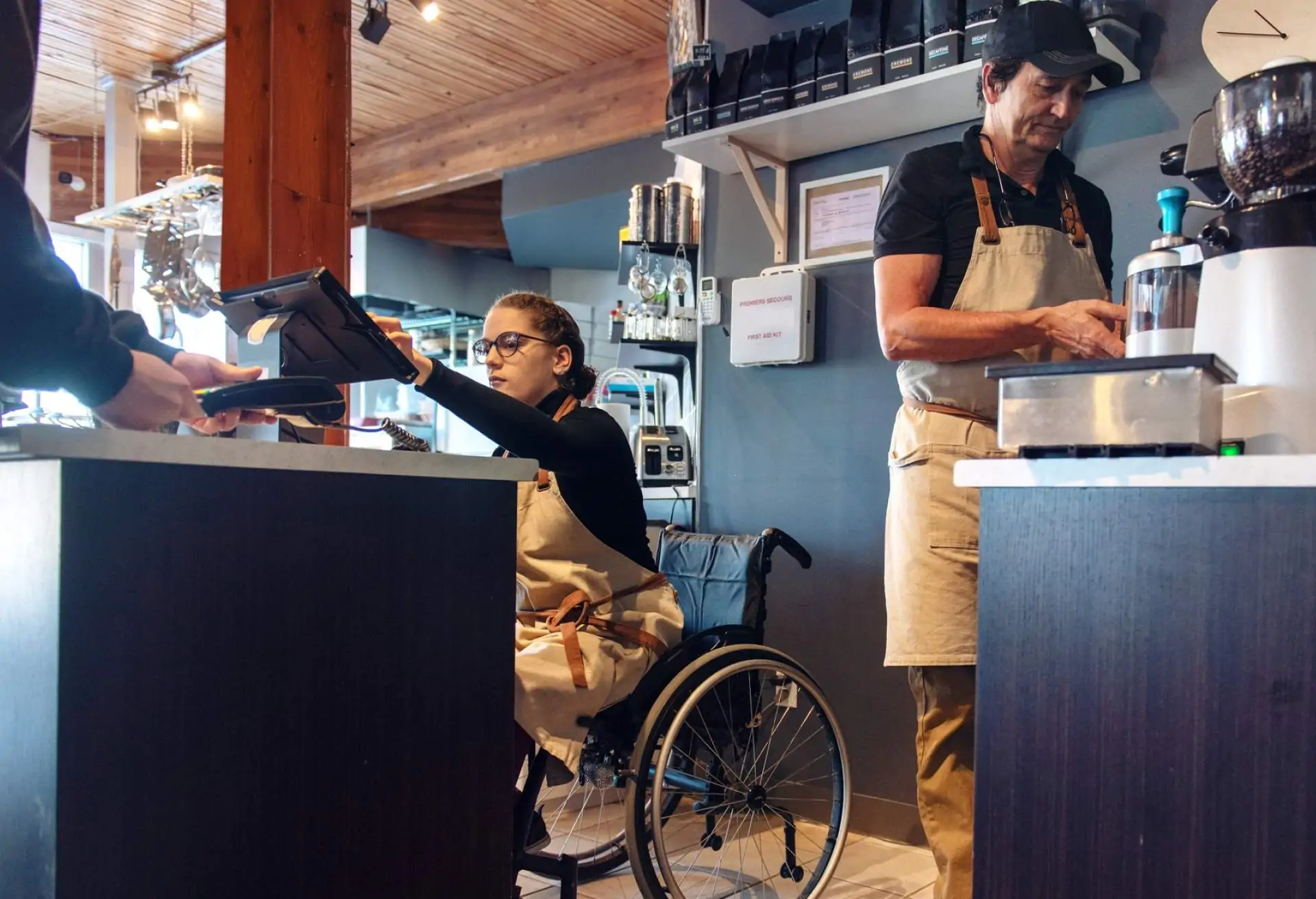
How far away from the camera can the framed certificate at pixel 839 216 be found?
285 centimetres

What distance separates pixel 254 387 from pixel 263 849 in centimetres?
52

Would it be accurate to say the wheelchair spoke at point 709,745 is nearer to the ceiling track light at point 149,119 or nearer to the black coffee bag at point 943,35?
the black coffee bag at point 943,35

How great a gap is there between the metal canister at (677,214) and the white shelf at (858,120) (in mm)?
257

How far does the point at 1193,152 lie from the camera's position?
1.65 m

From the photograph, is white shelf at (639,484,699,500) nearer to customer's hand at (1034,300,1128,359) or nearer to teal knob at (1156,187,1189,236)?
customer's hand at (1034,300,1128,359)

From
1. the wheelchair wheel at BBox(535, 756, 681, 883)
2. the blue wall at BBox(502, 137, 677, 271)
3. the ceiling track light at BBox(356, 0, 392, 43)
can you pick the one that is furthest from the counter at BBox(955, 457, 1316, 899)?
the blue wall at BBox(502, 137, 677, 271)

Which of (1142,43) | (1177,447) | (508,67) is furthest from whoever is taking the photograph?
(508,67)

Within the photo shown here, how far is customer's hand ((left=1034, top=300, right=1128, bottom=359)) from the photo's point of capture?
1.52 metres

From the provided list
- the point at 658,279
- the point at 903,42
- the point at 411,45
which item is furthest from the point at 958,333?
the point at 411,45

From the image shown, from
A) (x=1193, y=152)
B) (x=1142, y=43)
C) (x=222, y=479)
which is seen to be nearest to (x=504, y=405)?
(x=222, y=479)

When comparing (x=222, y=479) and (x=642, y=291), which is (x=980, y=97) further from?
(x=642, y=291)

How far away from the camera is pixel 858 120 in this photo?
2.73 metres

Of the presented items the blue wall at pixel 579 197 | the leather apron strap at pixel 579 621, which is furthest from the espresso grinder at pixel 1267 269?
the blue wall at pixel 579 197

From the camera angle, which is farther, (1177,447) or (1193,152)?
(1193,152)
